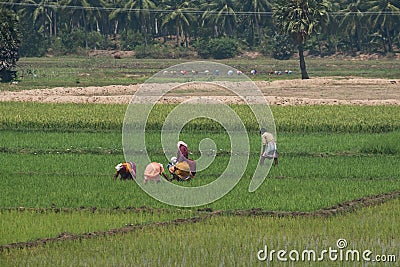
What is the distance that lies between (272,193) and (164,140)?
24.0 feet

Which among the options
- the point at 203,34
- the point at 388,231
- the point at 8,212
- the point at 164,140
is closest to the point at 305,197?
the point at 388,231

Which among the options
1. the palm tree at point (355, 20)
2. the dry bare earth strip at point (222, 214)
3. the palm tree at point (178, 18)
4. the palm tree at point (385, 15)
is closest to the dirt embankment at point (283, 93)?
the dry bare earth strip at point (222, 214)

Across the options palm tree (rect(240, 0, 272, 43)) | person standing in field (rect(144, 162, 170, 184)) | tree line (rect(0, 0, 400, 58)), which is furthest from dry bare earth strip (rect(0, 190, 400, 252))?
palm tree (rect(240, 0, 272, 43))

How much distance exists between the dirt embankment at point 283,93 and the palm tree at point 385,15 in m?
20.0

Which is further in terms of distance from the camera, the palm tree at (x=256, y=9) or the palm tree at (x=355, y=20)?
the palm tree at (x=256, y=9)

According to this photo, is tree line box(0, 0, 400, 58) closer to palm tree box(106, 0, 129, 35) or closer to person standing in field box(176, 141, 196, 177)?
palm tree box(106, 0, 129, 35)

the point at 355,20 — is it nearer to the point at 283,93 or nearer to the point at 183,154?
the point at 283,93

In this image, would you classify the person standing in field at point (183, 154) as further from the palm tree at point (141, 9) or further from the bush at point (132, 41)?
the bush at point (132, 41)

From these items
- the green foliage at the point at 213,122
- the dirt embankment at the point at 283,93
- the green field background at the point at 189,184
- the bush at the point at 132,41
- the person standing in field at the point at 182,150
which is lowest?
the bush at the point at 132,41

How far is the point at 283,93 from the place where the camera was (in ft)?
125

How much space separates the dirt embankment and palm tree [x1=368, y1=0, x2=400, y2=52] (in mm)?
20004

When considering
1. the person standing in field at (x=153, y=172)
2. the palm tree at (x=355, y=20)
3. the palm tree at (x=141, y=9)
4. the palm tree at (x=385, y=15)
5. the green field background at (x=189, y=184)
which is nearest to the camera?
the green field background at (x=189, y=184)

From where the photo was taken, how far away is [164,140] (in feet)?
67.2

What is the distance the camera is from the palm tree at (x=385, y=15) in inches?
2443
